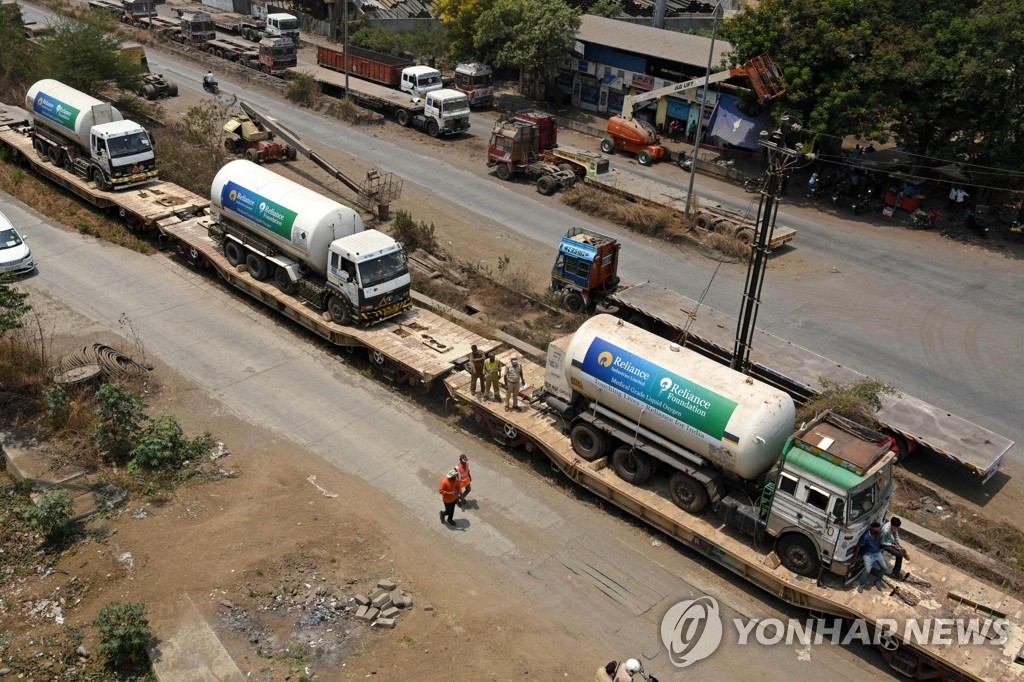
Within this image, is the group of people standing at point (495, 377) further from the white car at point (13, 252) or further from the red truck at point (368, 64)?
the red truck at point (368, 64)

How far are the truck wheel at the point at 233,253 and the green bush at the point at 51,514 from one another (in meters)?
11.1

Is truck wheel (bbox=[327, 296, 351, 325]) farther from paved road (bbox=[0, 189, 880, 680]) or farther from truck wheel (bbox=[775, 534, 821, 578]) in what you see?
truck wheel (bbox=[775, 534, 821, 578])

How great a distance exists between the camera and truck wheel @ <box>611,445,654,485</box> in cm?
1833

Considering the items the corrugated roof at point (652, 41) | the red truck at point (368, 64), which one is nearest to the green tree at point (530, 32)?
the corrugated roof at point (652, 41)

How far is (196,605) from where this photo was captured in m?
15.6

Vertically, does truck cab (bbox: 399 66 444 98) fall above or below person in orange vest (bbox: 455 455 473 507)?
above

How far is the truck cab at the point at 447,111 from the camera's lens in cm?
4312

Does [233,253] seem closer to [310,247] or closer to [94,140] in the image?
[310,247]

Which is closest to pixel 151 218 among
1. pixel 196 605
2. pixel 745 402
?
pixel 196 605

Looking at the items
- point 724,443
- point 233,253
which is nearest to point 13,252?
point 233,253

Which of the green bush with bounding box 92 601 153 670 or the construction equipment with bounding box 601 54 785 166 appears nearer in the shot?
the green bush with bounding box 92 601 153 670

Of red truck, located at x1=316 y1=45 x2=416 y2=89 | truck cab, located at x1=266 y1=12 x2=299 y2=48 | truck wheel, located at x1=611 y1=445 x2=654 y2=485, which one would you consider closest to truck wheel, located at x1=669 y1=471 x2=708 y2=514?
truck wheel, located at x1=611 y1=445 x2=654 y2=485

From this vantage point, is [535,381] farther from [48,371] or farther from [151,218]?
[151,218]

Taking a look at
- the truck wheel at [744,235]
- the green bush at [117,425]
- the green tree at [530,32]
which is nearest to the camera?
the green bush at [117,425]
